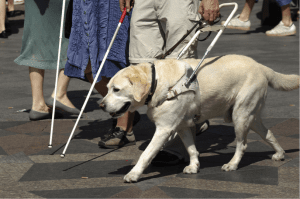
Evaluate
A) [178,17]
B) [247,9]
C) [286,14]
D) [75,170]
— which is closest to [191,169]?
[75,170]

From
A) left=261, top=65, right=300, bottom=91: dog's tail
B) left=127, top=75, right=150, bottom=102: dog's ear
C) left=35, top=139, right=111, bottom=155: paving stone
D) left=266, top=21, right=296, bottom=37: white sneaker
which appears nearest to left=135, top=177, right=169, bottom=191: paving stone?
left=127, top=75, right=150, bottom=102: dog's ear

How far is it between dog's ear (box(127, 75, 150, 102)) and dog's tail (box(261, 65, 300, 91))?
1176 mm

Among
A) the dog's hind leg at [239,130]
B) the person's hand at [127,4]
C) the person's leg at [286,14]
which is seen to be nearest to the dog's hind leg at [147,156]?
the dog's hind leg at [239,130]

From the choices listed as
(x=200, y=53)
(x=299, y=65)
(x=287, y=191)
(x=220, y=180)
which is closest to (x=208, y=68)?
(x=220, y=180)

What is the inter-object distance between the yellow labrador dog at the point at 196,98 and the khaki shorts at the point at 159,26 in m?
0.42

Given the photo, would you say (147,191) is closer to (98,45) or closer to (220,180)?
(220,180)

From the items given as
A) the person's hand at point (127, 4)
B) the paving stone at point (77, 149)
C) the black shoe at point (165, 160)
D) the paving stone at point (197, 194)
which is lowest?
the paving stone at point (77, 149)

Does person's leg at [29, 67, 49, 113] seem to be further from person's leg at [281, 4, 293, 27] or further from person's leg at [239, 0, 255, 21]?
person's leg at [239, 0, 255, 21]

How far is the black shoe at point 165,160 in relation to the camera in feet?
14.0

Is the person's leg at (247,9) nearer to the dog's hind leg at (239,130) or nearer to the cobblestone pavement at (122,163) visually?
the cobblestone pavement at (122,163)

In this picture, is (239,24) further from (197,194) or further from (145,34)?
(197,194)

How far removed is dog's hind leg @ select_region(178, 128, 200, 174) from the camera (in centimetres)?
404

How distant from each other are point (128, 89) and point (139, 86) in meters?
0.10

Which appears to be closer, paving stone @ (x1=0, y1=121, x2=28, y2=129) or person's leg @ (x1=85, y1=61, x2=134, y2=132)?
person's leg @ (x1=85, y1=61, x2=134, y2=132)
